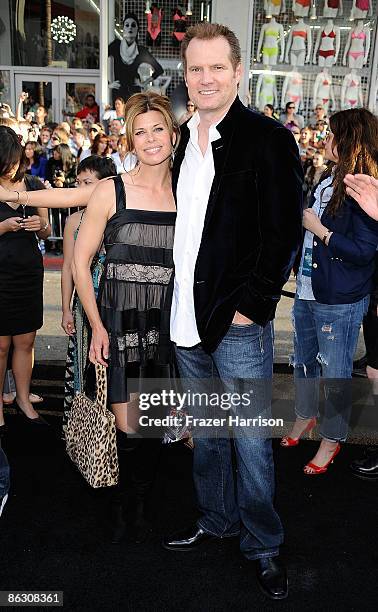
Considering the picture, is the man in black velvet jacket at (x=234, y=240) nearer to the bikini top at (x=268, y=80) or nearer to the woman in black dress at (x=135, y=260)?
the woman in black dress at (x=135, y=260)

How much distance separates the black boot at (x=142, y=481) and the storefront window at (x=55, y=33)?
12849 millimetres

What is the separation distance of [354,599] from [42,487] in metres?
1.76

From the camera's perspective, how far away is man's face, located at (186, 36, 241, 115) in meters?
2.28

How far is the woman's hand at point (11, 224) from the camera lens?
11.5ft

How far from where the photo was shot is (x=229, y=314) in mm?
2391

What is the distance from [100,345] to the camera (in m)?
2.71

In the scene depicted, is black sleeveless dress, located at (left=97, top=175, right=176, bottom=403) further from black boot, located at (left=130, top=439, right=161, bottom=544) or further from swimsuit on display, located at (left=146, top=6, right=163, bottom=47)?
swimsuit on display, located at (left=146, top=6, right=163, bottom=47)

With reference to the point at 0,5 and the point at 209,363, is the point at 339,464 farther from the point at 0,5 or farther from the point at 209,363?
the point at 0,5

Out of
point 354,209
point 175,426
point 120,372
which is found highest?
point 354,209

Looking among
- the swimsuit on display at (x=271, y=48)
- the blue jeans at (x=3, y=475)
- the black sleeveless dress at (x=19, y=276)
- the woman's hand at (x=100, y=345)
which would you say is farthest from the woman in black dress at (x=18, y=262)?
the swimsuit on display at (x=271, y=48)

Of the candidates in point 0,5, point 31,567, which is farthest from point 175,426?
point 0,5

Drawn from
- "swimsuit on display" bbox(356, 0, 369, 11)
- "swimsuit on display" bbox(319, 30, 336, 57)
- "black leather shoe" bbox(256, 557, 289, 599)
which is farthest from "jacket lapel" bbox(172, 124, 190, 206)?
"swimsuit on display" bbox(356, 0, 369, 11)

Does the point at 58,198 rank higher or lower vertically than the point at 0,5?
lower

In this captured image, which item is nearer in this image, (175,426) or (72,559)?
(72,559)
